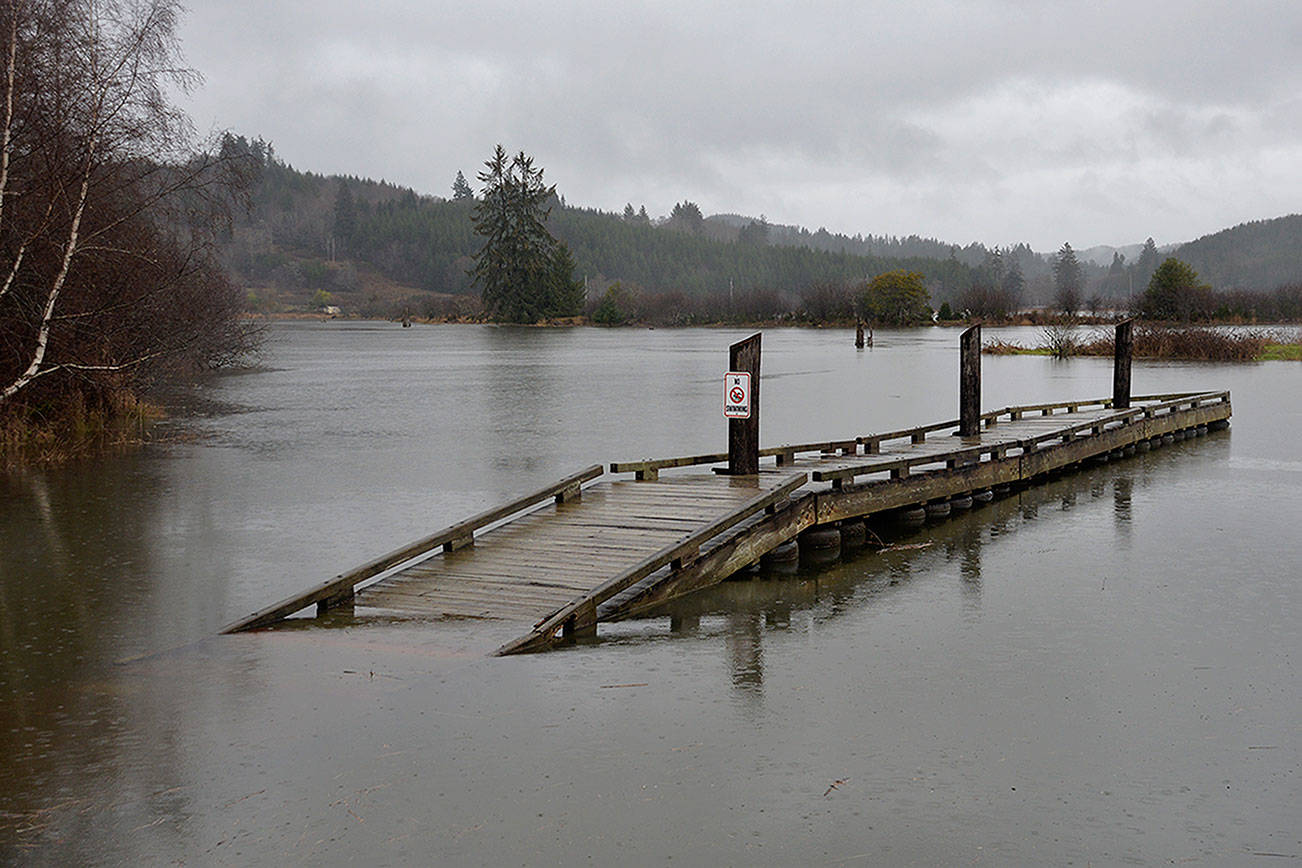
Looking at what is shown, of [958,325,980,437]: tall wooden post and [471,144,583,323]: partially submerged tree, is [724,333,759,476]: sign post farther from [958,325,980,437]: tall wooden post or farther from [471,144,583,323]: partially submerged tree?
[471,144,583,323]: partially submerged tree

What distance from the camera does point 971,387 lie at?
16.0 metres

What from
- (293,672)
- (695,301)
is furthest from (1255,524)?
(695,301)

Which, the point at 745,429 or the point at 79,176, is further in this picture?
the point at 79,176

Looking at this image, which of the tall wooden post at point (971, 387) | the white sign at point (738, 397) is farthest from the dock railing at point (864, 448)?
the white sign at point (738, 397)

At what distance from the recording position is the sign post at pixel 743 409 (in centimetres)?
1150

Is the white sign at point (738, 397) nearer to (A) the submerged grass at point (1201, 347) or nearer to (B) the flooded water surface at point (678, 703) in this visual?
(B) the flooded water surface at point (678, 703)

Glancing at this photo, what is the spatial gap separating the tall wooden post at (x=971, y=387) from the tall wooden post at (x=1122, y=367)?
17.9ft

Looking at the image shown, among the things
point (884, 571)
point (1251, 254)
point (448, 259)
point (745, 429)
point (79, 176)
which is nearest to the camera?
point (884, 571)

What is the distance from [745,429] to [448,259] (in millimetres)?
162008

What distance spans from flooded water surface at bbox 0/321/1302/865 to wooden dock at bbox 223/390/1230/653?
27 centimetres

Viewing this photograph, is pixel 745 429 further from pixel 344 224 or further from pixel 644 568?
pixel 344 224

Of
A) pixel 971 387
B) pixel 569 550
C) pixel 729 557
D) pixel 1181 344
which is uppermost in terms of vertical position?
pixel 1181 344

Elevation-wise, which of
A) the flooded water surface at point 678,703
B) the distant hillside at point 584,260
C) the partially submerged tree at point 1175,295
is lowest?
the flooded water surface at point 678,703

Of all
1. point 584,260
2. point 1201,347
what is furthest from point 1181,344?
point 584,260
